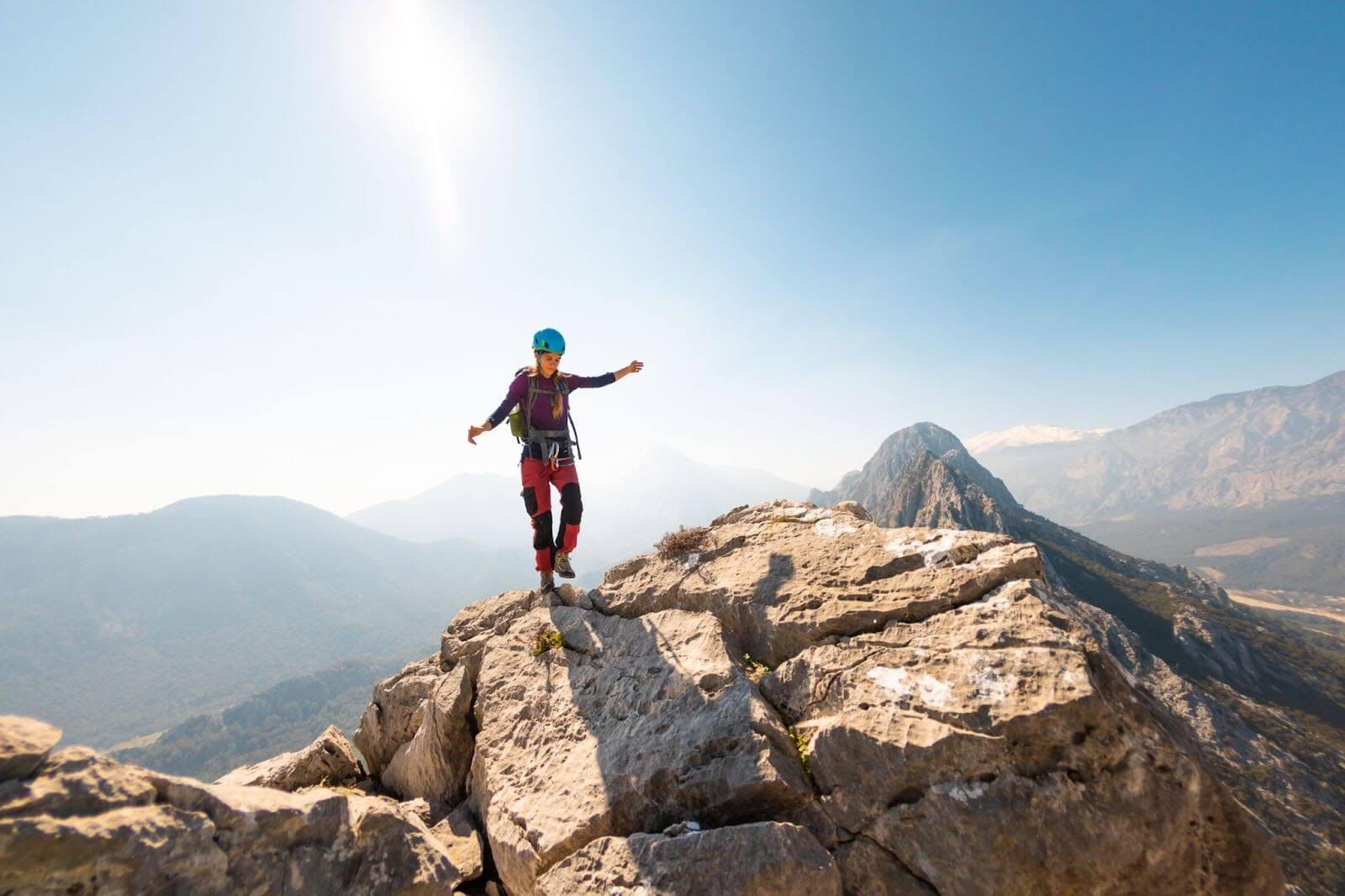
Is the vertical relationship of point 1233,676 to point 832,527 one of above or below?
below

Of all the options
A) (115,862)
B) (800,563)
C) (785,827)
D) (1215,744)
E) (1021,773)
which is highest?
(800,563)

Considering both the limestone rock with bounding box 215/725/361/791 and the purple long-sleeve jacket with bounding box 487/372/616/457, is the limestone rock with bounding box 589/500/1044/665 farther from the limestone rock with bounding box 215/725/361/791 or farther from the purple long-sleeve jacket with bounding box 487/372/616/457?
the limestone rock with bounding box 215/725/361/791

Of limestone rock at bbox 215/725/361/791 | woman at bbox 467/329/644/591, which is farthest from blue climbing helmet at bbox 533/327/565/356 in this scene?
limestone rock at bbox 215/725/361/791

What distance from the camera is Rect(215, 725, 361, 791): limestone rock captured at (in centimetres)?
1048

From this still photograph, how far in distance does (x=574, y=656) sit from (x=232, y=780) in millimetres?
9019

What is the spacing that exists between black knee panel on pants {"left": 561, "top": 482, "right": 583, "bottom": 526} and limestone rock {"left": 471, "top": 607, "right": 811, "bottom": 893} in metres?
3.08

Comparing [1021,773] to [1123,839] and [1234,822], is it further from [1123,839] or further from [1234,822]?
[1234,822]

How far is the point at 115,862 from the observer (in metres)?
4.38

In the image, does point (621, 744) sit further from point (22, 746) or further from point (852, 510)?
point (852, 510)

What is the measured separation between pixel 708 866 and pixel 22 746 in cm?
661

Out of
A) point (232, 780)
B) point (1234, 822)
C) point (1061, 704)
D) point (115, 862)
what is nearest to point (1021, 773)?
point (1061, 704)

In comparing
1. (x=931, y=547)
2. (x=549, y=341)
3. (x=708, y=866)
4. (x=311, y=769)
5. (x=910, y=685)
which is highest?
(x=549, y=341)

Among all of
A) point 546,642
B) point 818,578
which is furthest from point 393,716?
point 818,578

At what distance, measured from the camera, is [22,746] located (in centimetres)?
452
